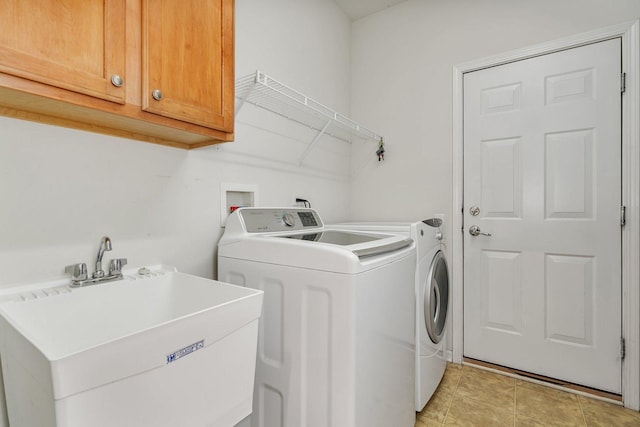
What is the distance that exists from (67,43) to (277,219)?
101 centimetres

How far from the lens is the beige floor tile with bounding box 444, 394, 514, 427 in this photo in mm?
1641

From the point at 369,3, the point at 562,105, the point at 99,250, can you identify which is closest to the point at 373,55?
the point at 369,3

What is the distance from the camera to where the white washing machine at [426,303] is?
161 cm

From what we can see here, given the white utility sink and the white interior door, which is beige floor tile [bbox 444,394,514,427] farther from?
the white utility sink

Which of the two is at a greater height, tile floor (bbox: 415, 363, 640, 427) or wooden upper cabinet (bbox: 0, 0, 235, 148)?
wooden upper cabinet (bbox: 0, 0, 235, 148)

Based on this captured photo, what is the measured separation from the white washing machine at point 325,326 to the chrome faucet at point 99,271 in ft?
1.32

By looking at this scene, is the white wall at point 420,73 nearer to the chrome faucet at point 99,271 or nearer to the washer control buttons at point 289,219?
the washer control buttons at point 289,219

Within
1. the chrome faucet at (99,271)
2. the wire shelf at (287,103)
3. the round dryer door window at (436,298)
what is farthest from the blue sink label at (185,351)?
the round dryer door window at (436,298)

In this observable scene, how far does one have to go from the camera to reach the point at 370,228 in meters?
1.73

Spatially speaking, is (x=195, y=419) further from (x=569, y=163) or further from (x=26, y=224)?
(x=569, y=163)

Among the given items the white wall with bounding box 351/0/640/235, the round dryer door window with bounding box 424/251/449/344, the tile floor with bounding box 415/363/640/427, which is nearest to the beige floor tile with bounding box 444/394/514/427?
the tile floor with bounding box 415/363/640/427

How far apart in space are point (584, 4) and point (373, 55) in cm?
143

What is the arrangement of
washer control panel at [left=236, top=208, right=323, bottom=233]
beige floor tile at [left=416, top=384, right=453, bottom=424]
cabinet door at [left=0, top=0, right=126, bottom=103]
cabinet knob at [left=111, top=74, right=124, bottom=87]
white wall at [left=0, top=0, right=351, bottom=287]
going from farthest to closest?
beige floor tile at [left=416, top=384, right=453, bottom=424]
washer control panel at [left=236, top=208, right=323, bottom=233]
white wall at [left=0, top=0, right=351, bottom=287]
cabinet knob at [left=111, top=74, right=124, bottom=87]
cabinet door at [left=0, top=0, right=126, bottom=103]

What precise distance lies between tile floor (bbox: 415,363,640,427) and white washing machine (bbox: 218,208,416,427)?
0.58 metres
